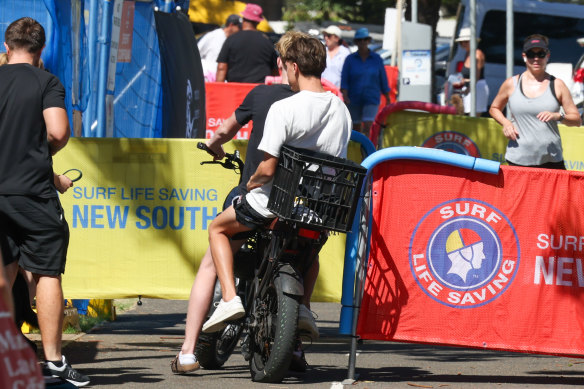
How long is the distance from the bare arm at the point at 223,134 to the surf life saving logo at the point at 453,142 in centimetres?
602

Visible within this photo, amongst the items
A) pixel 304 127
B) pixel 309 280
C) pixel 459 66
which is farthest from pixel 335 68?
pixel 304 127

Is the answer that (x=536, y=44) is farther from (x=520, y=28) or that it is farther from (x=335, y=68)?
(x=520, y=28)

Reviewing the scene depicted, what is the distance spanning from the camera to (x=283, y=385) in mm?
6457

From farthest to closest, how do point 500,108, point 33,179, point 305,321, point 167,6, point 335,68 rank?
1. point 335,68
2. point 167,6
3. point 500,108
4. point 305,321
5. point 33,179

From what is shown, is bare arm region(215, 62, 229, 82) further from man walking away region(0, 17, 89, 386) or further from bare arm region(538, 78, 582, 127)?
man walking away region(0, 17, 89, 386)

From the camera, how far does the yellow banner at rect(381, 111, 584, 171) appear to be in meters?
12.6

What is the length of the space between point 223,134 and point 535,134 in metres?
3.71

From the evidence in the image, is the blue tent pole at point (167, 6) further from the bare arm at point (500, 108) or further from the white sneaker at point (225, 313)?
the white sneaker at point (225, 313)

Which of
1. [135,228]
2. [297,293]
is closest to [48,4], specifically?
[135,228]

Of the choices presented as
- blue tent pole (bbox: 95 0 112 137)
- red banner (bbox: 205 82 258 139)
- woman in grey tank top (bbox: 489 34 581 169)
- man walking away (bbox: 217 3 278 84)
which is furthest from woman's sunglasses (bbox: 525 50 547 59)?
man walking away (bbox: 217 3 278 84)

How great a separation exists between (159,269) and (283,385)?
6.15 ft

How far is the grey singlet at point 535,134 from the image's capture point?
9.60 m

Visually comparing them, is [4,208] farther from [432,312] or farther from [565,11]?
[565,11]

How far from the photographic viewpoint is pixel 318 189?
612 centimetres
